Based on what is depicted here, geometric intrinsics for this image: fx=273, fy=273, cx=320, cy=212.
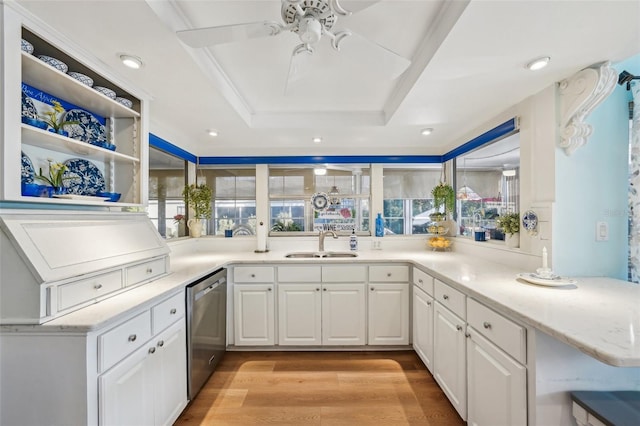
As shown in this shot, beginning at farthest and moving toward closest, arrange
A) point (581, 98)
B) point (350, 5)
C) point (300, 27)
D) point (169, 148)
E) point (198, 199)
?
point (198, 199) < point (169, 148) < point (581, 98) < point (300, 27) < point (350, 5)

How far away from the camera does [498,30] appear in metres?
1.22

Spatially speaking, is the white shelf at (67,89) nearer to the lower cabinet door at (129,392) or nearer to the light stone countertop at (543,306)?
the light stone countertop at (543,306)

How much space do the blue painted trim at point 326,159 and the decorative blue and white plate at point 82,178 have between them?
5.27 ft

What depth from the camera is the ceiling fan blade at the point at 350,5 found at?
97cm

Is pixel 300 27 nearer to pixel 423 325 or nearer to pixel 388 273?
pixel 388 273

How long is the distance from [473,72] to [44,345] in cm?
244

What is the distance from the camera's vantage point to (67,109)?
1634mm

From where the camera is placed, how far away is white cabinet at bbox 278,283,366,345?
101 inches

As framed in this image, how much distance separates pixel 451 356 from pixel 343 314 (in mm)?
1015

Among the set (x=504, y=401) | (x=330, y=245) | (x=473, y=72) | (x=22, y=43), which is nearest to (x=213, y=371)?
(x=330, y=245)

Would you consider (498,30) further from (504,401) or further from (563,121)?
(504,401)

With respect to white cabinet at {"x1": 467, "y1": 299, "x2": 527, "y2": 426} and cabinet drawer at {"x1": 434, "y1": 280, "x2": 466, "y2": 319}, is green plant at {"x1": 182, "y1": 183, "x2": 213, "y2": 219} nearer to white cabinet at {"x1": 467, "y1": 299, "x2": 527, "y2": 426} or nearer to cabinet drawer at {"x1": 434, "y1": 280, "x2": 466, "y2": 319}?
cabinet drawer at {"x1": 434, "y1": 280, "x2": 466, "y2": 319}

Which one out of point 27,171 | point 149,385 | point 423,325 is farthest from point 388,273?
point 27,171

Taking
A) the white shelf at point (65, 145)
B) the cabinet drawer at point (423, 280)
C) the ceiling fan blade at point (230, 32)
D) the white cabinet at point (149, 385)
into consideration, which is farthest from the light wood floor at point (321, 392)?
the ceiling fan blade at point (230, 32)
